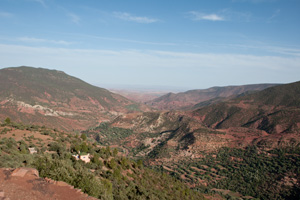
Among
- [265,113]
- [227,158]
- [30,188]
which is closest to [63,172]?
[30,188]

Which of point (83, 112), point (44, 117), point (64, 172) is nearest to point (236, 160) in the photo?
point (64, 172)

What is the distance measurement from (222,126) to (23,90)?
5115 inches

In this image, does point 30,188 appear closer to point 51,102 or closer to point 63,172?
point 63,172

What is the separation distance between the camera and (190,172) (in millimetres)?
54719

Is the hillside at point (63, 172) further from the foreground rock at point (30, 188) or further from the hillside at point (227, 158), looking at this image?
the hillside at point (227, 158)

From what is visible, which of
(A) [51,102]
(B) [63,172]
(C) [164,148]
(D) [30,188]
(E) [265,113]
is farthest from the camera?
(A) [51,102]

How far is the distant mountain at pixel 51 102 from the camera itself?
104 meters

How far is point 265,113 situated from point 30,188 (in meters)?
100

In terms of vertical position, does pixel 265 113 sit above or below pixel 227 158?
above

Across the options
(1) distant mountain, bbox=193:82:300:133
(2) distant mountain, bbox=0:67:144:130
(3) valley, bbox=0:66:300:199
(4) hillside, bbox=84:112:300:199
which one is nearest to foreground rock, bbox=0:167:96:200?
(3) valley, bbox=0:66:300:199

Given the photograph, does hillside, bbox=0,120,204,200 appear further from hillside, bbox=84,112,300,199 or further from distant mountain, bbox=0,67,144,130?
distant mountain, bbox=0,67,144,130

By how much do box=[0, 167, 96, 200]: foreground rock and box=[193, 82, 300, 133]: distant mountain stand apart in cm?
7515

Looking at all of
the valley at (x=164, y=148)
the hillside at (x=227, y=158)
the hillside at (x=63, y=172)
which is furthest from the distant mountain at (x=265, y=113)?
the hillside at (x=63, y=172)

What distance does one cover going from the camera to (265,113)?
91.0 metres
